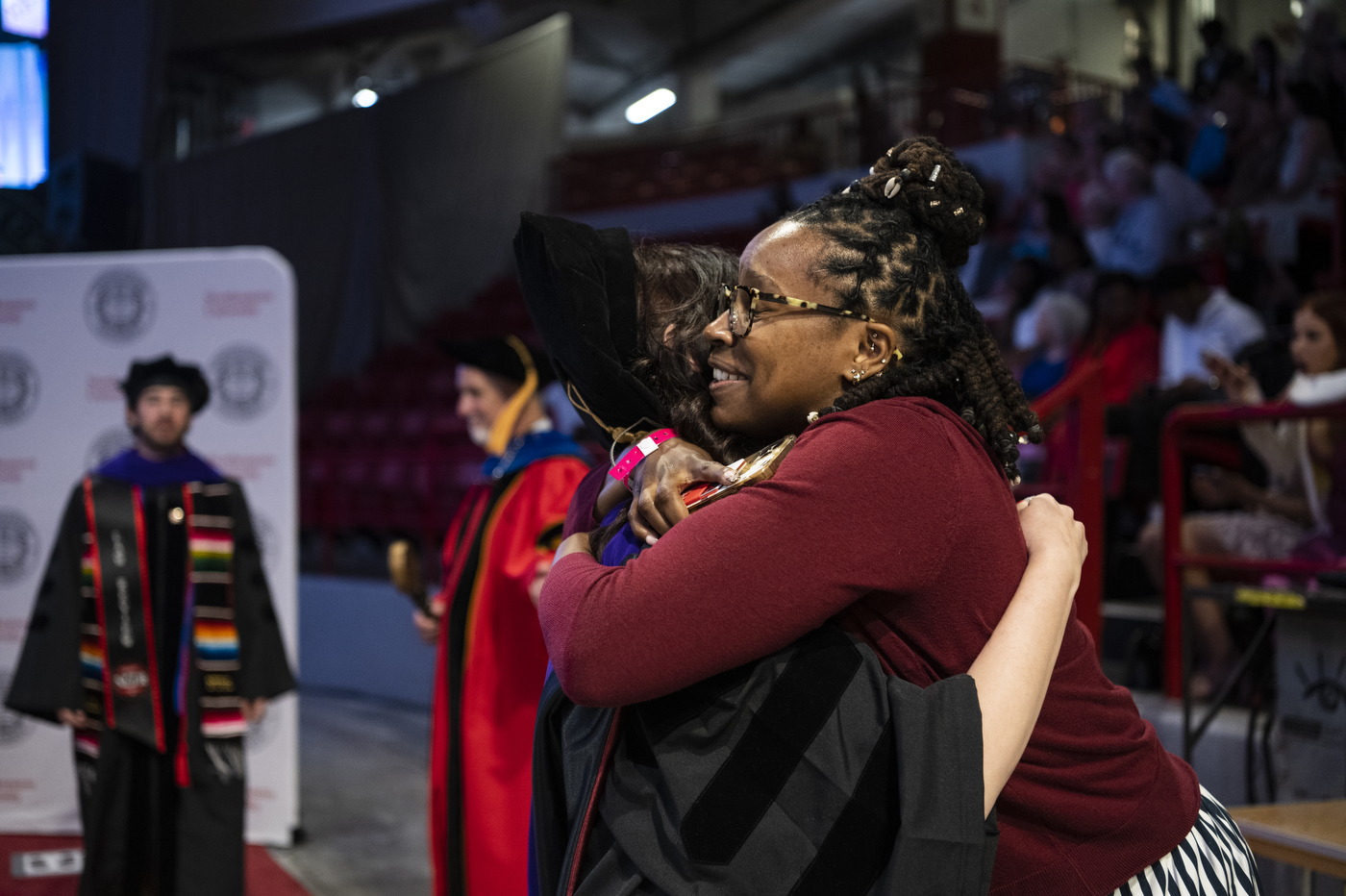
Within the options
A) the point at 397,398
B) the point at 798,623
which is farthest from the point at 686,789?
the point at 397,398

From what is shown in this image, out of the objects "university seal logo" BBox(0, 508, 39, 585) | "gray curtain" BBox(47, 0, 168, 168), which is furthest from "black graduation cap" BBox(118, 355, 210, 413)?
"gray curtain" BBox(47, 0, 168, 168)

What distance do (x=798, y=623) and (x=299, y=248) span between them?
11.8m

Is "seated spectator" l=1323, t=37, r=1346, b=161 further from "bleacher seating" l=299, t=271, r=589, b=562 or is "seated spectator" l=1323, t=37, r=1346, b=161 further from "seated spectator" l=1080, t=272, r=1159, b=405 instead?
"bleacher seating" l=299, t=271, r=589, b=562

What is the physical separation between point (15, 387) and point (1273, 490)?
185 inches

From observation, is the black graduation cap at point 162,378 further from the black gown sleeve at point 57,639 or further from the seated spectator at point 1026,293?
the seated spectator at point 1026,293

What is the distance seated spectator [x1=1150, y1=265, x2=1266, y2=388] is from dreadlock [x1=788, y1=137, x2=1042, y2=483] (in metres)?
4.06

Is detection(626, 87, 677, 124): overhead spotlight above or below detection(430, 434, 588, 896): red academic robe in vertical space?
above

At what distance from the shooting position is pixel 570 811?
109 centimetres

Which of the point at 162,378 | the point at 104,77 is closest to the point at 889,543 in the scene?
the point at 162,378

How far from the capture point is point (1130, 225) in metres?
6.71

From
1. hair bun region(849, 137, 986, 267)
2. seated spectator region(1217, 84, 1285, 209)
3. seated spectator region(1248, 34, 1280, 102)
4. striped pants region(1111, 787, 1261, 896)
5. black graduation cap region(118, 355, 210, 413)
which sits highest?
seated spectator region(1248, 34, 1280, 102)

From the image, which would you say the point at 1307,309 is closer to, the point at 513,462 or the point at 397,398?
the point at 513,462

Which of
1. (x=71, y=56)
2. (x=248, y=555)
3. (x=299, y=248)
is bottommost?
(x=248, y=555)

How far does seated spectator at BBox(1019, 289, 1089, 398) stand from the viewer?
4723 millimetres
